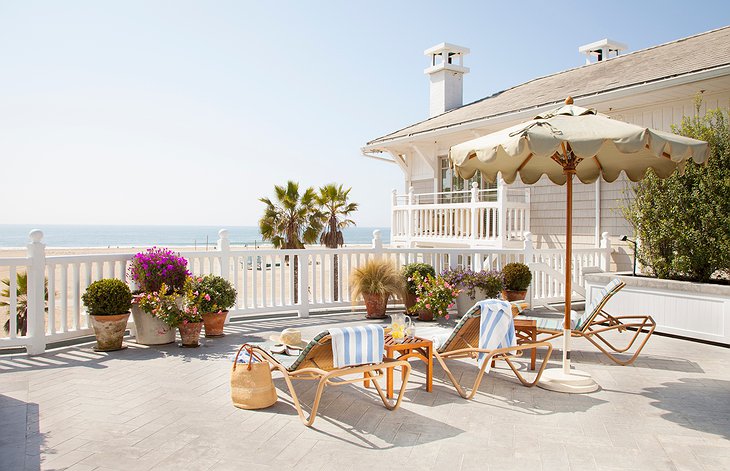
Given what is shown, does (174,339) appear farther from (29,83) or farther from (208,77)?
Result: (29,83)

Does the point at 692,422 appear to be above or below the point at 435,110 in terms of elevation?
below

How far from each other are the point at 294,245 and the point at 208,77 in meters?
15.9

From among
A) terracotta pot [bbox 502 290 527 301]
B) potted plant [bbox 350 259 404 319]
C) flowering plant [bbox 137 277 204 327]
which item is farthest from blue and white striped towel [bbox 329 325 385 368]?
terracotta pot [bbox 502 290 527 301]

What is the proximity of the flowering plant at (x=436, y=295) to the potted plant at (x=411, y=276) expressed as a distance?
29 centimetres

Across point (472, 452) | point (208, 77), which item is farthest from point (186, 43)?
point (472, 452)

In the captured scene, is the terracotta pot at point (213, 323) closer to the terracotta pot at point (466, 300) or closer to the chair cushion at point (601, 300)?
the terracotta pot at point (466, 300)

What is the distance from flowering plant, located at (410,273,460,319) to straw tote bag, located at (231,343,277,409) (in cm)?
420

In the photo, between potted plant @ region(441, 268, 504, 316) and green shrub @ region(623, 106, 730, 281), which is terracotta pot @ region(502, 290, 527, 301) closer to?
potted plant @ region(441, 268, 504, 316)

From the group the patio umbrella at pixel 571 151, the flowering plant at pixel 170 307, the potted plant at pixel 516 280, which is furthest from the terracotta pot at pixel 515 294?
the flowering plant at pixel 170 307

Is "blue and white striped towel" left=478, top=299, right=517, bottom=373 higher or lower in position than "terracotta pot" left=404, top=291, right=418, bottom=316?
higher

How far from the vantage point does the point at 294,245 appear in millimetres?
16953

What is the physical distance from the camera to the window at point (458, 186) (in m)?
13.8

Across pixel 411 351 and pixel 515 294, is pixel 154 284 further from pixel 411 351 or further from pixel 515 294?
pixel 515 294

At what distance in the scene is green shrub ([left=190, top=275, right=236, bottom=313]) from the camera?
22.6ft
